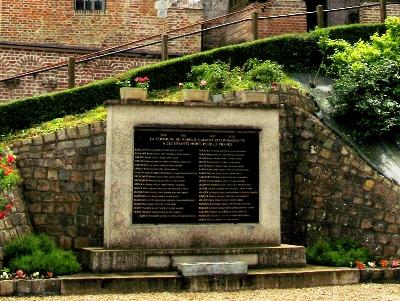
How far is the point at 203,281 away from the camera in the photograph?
9.51 m

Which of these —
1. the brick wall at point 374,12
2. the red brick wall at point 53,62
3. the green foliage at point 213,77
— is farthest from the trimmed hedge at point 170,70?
the red brick wall at point 53,62

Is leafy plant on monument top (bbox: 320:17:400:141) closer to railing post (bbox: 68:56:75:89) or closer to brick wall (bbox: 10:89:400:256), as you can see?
brick wall (bbox: 10:89:400:256)

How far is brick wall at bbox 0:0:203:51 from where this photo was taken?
22078mm

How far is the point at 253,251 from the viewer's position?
399 inches

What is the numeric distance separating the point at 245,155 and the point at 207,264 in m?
2.01

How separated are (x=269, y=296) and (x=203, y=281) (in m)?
1.07

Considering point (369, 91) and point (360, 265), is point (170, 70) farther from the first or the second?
point (360, 265)

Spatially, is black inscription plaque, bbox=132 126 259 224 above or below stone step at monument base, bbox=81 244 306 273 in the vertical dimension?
above

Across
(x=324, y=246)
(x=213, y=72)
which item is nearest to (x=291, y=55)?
(x=213, y=72)

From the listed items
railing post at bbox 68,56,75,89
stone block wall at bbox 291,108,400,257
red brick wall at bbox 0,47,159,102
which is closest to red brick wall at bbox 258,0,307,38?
red brick wall at bbox 0,47,159,102

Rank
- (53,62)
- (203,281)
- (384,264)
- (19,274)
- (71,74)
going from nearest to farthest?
(19,274), (203,281), (384,264), (71,74), (53,62)

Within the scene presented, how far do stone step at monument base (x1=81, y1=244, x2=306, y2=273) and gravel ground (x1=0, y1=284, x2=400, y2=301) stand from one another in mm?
753

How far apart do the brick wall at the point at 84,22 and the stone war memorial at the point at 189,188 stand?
1241 centimetres

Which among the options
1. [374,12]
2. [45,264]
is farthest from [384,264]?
[374,12]
